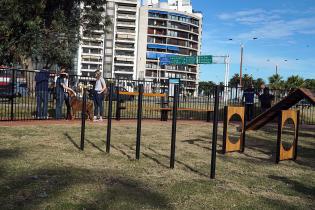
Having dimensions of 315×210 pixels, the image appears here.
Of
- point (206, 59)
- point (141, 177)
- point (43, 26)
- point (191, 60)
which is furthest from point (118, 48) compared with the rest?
point (141, 177)

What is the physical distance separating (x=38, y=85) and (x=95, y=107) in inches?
86.7

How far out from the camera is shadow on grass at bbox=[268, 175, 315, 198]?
19.4 ft

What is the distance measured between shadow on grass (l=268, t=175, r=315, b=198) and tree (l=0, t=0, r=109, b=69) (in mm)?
18779

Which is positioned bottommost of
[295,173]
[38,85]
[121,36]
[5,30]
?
[295,173]

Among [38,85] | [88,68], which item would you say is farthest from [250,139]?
[88,68]

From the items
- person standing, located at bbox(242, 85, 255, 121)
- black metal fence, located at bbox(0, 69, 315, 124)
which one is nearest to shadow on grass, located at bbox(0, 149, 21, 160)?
black metal fence, located at bbox(0, 69, 315, 124)

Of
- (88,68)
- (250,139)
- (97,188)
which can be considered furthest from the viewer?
(88,68)

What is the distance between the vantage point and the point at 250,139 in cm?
1188

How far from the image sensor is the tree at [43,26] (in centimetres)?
2292

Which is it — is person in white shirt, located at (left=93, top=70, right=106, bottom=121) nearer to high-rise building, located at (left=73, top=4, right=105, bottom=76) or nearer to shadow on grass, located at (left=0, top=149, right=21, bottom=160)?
shadow on grass, located at (left=0, top=149, right=21, bottom=160)

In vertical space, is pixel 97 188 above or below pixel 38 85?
below

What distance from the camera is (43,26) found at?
26391 mm

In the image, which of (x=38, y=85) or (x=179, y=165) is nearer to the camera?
(x=179, y=165)

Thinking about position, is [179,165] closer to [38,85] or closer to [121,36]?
[38,85]
